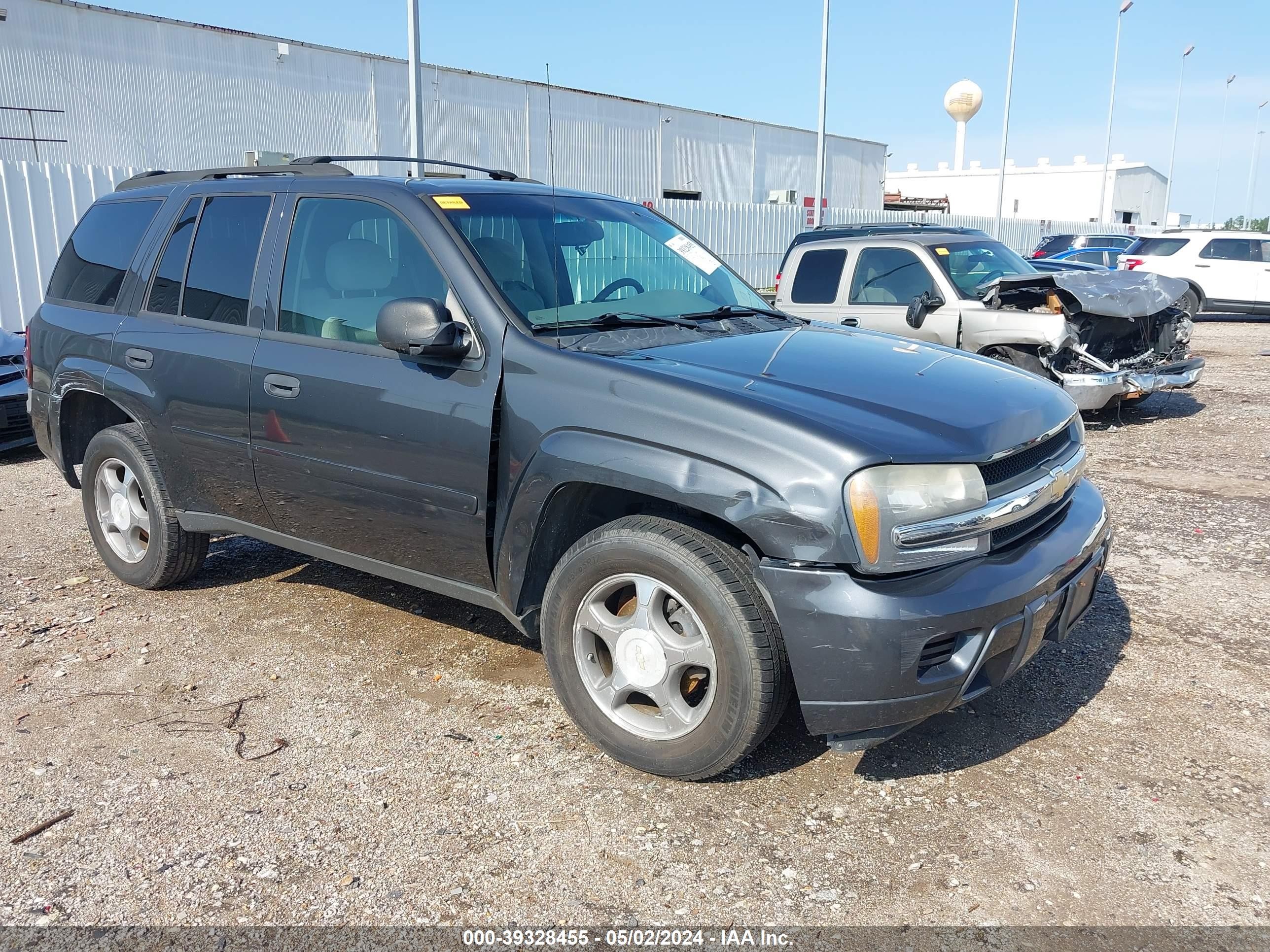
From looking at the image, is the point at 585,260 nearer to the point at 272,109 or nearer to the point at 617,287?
the point at 617,287

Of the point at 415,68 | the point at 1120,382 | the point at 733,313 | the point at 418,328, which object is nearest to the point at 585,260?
the point at 733,313

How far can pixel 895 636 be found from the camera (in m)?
2.68

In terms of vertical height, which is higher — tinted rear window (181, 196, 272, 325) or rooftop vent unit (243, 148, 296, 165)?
rooftop vent unit (243, 148, 296, 165)

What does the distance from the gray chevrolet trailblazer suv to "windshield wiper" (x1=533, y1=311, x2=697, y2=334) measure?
1 cm

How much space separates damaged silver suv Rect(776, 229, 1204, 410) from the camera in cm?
866

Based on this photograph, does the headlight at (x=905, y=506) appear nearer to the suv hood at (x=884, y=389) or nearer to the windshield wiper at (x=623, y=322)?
the suv hood at (x=884, y=389)

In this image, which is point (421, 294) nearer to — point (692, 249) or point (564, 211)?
point (564, 211)

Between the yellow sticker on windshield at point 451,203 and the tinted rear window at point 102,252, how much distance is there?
1.79m

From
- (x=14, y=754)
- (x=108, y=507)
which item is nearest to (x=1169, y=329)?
(x=108, y=507)

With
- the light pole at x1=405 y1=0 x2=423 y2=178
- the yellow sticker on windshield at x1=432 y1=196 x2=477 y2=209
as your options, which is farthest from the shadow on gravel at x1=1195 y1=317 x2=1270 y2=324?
the yellow sticker on windshield at x1=432 y1=196 x2=477 y2=209

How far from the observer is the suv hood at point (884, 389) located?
9.39 feet

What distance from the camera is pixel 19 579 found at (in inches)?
204

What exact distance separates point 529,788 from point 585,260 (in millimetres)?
2019

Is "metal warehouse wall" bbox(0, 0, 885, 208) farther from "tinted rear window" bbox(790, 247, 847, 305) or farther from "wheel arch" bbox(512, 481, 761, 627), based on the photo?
"wheel arch" bbox(512, 481, 761, 627)
